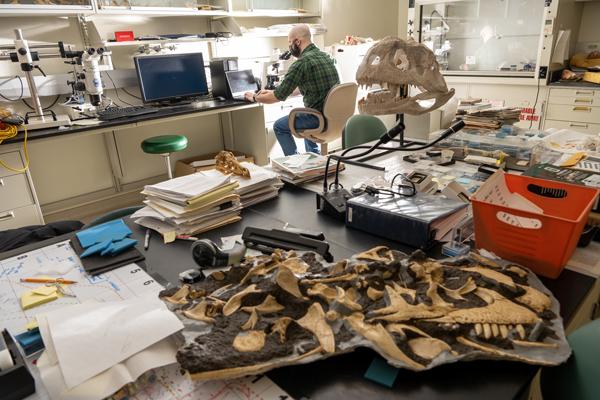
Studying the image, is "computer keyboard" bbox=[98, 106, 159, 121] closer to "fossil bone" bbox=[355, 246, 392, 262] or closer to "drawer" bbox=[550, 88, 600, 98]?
"fossil bone" bbox=[355, 246, 392, 262]

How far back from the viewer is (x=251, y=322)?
0.86 m

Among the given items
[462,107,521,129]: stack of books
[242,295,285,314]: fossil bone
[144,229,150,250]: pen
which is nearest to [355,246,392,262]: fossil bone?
[242,295,285,314]: fossil bone

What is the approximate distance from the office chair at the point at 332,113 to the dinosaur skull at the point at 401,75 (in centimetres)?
163

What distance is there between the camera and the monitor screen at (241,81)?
3875 mm

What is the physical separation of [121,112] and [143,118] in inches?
8.8

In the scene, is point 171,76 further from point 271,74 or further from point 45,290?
point 45,290

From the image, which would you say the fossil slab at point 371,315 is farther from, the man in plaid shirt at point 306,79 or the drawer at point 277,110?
the drawer at point 277,110

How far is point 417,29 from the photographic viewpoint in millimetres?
4844

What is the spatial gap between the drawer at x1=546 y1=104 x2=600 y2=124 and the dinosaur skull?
2.93 m

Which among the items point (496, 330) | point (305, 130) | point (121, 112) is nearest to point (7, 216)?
point (121, 112)

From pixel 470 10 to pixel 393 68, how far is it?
12.5ft

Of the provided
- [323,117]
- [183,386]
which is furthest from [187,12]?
[183,386]

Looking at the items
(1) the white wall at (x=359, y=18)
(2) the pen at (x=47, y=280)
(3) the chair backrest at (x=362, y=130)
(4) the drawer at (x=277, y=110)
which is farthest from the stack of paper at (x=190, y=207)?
(1) the white wall at (x=359, y=18)

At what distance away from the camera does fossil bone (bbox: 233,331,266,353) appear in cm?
79
